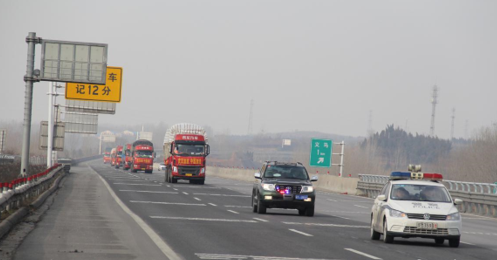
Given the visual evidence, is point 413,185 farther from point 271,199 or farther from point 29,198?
point 29,198

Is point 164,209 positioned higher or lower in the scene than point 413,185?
lower

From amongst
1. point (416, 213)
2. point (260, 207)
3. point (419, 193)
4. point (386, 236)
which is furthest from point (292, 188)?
point (416, 213)

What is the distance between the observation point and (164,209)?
2575cm

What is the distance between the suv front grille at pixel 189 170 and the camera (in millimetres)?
52875

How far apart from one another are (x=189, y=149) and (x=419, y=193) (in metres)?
36.2

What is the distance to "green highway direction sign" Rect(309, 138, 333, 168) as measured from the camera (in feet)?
184

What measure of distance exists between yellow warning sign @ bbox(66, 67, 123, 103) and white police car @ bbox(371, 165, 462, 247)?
40096 millimetres

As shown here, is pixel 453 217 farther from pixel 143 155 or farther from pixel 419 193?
pixel 143 155

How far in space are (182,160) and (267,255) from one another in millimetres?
39632

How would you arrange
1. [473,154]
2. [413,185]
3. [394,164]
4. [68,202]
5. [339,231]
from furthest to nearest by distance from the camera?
[394,164]
[473,154]
[68,202]
[339,231]
[413,185]

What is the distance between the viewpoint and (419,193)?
1731 centimetres

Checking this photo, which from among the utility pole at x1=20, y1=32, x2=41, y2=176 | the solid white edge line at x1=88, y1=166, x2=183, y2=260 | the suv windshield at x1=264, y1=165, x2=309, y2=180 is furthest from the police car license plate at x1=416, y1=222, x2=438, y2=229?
the utility pole at x1=20, y1=32, x2=41, y2=176

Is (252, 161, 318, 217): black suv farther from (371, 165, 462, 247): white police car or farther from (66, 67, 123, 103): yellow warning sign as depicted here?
(66, 67, 123, 103): yellow warning sign

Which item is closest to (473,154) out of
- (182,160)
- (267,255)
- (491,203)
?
(182,160)
